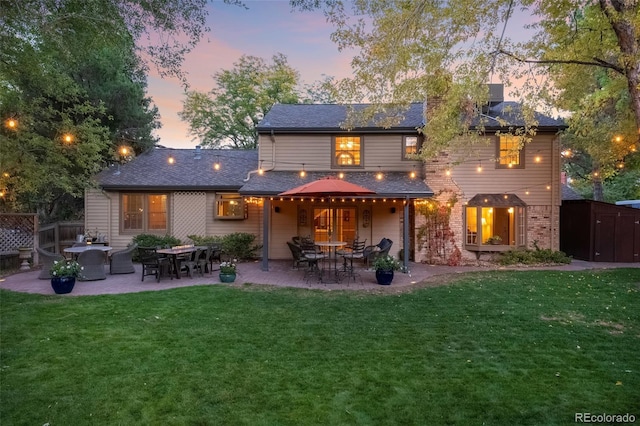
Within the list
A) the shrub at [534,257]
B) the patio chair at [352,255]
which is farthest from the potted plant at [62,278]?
the shrub at [534,257]

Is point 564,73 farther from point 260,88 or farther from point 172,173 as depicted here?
point 260,88

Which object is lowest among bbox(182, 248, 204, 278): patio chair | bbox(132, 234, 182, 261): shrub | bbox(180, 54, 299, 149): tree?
bbox(182, 248, 204, 278): patio chair

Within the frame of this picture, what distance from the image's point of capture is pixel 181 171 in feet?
46.1

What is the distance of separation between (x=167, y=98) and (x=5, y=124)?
8124 millimetres

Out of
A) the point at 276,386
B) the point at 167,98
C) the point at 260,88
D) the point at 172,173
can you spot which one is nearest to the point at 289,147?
the point at 172,173

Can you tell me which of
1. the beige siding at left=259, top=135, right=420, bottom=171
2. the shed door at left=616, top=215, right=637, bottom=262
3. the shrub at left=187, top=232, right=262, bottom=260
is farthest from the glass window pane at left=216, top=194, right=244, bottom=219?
the shed door at left=616, top=215, right=637, bottom=262

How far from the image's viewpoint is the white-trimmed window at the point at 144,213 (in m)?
13.3

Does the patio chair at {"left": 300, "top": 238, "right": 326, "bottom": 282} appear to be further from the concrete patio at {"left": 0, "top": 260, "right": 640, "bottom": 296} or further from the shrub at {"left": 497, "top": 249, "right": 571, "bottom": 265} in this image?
the shrub at {"left": 497, "top": 249, "right": 571, "bottom": 265}

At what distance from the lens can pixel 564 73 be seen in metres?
9.69

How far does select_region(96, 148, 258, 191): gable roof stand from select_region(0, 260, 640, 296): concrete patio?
340cm

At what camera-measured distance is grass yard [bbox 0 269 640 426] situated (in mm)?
3277

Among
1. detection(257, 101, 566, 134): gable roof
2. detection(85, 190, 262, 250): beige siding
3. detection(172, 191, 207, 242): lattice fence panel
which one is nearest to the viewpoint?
detection(257, 101, 566, 134): gable roof

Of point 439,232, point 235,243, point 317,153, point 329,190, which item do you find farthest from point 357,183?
point 235,243

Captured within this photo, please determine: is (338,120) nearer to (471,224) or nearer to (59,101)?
(471,224)
